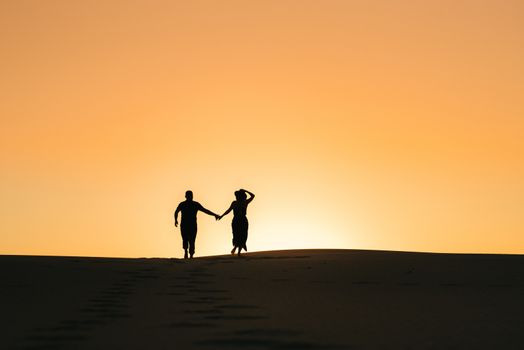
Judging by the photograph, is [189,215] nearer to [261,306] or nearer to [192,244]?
[192,244]

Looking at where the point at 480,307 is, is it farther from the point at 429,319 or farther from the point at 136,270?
the point at 136,270

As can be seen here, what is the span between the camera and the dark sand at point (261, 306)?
850 cm

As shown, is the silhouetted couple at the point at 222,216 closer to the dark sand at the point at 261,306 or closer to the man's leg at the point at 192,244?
the man's leg at the point at 192,244

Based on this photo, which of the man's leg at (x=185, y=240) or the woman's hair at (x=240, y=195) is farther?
the man's leg at (x=185, y=240)

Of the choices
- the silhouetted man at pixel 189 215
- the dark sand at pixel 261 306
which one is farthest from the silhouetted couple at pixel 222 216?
the dark sand at pixel 261 306

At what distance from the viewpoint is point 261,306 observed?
11469 millimetres

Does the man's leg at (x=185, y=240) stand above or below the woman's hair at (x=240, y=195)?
below

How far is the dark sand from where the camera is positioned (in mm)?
8500

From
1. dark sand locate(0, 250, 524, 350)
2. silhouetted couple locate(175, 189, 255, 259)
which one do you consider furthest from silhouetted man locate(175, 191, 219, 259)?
dark sand locate(0, 250, 524, 350)

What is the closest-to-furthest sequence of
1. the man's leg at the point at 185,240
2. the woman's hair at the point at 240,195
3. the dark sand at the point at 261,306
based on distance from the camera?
the dark sand at the point at 261,306 → the woman's hair at the point at 240,195 → the man's leg at the point at 185,240

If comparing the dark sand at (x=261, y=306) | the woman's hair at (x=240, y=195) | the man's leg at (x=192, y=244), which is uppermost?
the woman's hair at (x=240, y=195)

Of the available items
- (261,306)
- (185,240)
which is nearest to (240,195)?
(185,240)

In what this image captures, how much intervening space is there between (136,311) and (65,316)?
886mm

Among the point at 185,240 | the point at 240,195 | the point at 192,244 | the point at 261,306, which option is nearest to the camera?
the point at 261,306
